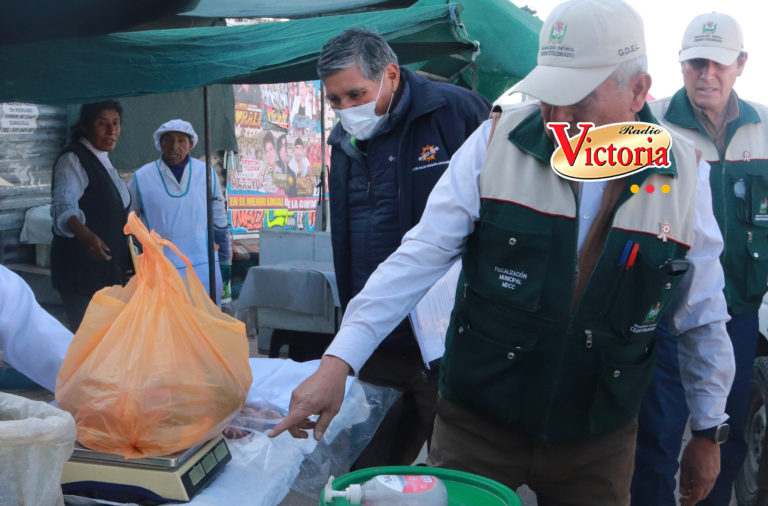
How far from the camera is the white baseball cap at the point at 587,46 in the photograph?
4.63 feet

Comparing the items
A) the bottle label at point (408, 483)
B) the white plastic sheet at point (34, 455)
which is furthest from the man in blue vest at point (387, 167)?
the white plastic sheet at point (34, 455)

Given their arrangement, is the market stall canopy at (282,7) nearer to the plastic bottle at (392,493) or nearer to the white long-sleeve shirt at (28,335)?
the white long-sleeve shirt at (28,335)

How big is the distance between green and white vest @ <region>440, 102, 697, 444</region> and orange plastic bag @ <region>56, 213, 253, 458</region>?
1.95ft

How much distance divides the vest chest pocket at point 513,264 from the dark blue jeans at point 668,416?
153 centimetres

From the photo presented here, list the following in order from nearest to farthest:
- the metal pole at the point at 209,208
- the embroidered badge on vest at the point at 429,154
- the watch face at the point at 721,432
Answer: the watch face at the point at 721,432
the embroidered badge on vest at the point at 429,154
the metal pole at the point at 209,208

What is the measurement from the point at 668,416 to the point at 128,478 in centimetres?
225

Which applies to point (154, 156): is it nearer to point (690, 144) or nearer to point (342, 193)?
point (342, 193)

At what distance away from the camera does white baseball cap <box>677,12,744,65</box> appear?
2.76m

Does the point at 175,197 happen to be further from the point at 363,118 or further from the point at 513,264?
the point at 513,264

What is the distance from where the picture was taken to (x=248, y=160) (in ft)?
31.3

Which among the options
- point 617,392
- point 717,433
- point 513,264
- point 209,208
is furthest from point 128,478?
point 209,208

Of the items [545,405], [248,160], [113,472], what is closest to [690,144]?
[545,405]

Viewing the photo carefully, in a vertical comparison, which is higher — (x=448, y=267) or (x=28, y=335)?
(x=448, y=267)

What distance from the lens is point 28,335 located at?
1.64 metres
